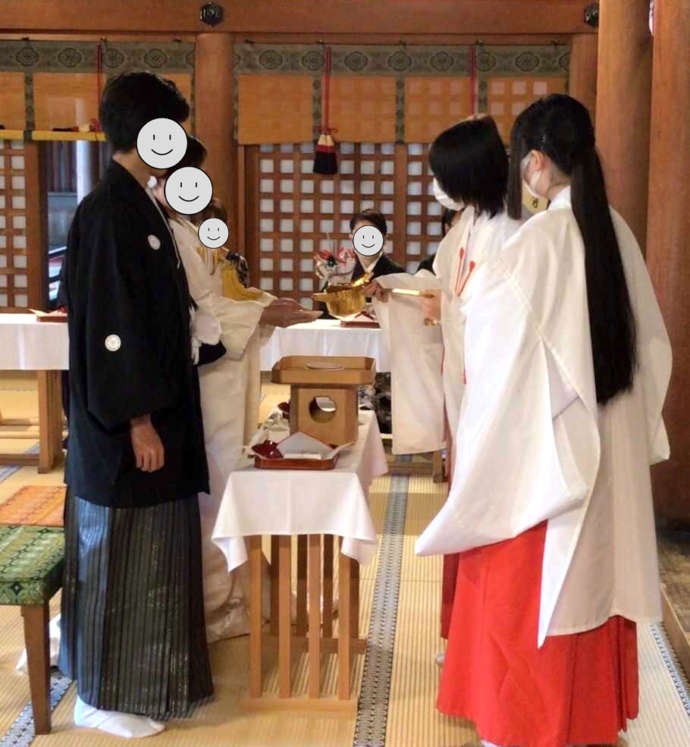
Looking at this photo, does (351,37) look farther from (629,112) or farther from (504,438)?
(504,438)

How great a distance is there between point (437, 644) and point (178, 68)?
6.43m

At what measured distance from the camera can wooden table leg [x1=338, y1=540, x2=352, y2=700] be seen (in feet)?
9.44

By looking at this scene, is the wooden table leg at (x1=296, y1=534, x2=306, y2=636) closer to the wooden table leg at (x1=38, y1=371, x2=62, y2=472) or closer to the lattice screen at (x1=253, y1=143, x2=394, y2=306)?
the wooden table leg at (x1=38, y1=371, x2=62, y2=472)

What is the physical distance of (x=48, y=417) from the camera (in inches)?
223

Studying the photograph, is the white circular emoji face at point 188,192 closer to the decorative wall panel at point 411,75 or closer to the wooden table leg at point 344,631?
the wooden table leg at point 344,631

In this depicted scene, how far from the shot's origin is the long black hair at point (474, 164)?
282cm

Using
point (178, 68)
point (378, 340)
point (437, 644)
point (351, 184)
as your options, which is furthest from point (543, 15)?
point (437, 644)

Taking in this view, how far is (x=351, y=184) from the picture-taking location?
29.2 feet

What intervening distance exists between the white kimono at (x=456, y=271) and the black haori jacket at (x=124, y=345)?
749 millimetres

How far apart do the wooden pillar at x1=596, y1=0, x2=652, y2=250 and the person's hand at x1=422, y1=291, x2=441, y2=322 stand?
7.56 feet

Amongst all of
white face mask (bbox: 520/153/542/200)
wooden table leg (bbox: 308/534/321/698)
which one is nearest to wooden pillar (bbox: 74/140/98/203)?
wooden table leg (bbox: 308/534/321/698)

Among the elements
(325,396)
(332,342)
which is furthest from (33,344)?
(325,396)

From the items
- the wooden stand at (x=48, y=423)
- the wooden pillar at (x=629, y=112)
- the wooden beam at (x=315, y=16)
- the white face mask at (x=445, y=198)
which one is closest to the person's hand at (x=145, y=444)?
the white face mask at (x=445, y=198)

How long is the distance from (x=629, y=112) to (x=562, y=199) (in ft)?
10.8
